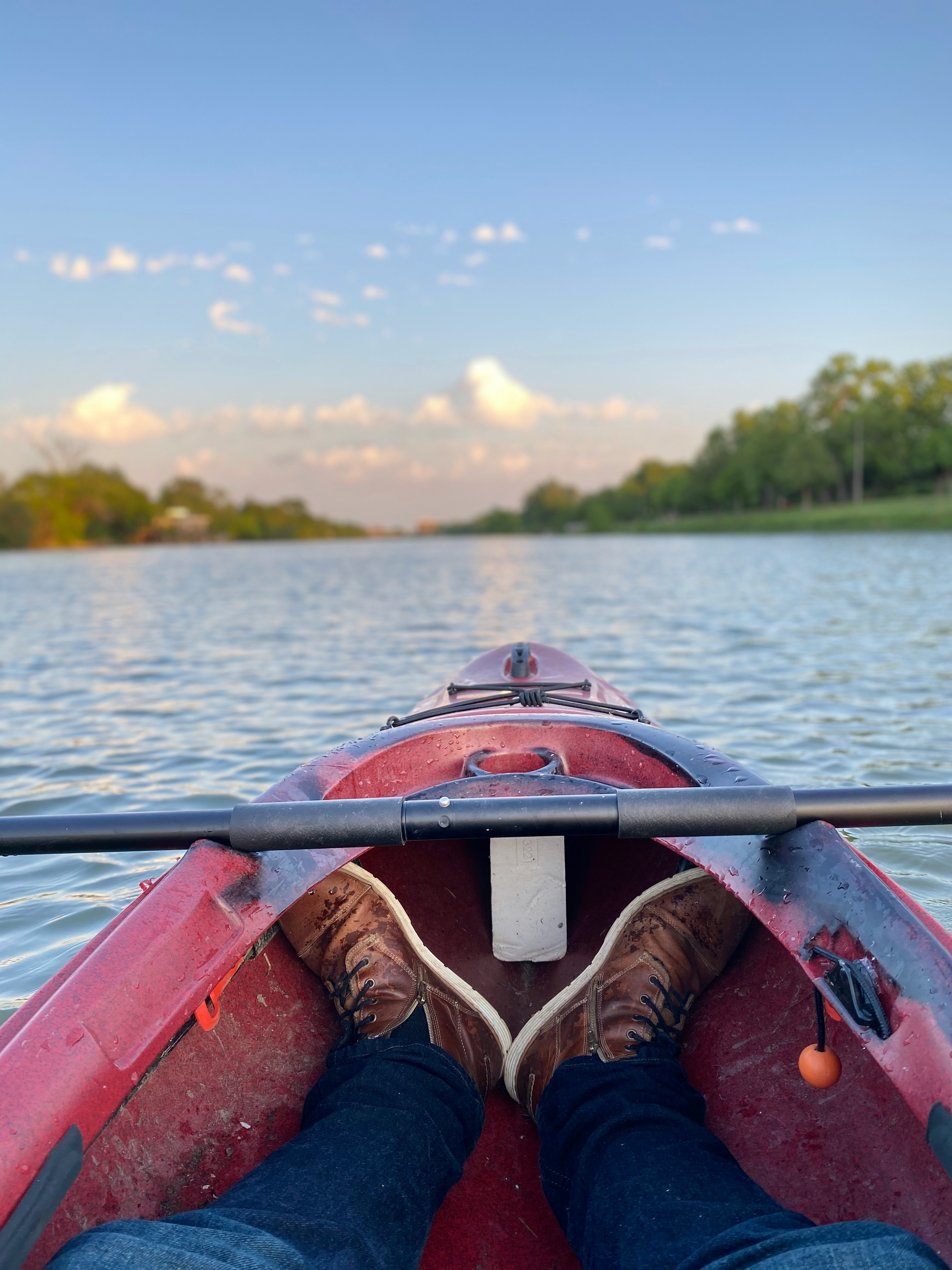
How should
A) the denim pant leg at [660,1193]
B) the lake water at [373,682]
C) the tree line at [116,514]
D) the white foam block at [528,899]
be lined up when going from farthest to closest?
the tree line at [116,514] → the lake water at [373,682] → the white foam block at [528,899] → the denim pant leg at [660,1193]

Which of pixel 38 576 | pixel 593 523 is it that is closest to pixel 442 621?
pixel 38 576

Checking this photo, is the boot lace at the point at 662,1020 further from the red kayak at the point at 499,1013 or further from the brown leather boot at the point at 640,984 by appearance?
the red kayak at the point at 499,1013

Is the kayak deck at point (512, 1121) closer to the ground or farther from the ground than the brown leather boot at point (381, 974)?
closer to the ground

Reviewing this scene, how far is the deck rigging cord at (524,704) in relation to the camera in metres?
3.45

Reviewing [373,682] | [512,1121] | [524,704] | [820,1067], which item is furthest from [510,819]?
[373,682]

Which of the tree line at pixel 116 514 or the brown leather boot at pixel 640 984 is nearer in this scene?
the brown leather boot at pixel 640 984

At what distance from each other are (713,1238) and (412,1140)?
632mm

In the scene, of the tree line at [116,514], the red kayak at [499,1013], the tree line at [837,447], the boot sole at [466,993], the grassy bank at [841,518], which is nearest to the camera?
the red kayak at [499,1013]

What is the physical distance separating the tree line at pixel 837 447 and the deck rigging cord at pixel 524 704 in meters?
58.8

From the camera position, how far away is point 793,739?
6484mm

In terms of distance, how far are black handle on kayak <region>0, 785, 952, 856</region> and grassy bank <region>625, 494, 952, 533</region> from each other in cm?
4634

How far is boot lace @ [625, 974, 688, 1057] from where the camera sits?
7.04ft

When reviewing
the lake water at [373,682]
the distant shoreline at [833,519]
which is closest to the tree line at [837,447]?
the distant shoreline at [833,519]

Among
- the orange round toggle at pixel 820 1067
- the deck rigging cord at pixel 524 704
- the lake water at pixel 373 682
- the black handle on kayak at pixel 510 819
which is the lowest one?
the lake water at pixel 373 682
